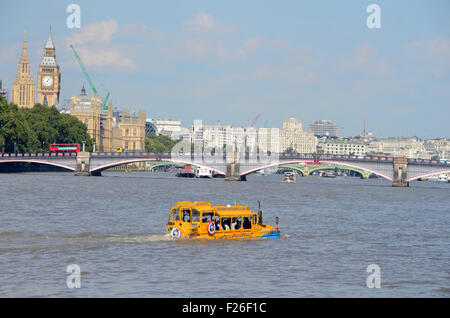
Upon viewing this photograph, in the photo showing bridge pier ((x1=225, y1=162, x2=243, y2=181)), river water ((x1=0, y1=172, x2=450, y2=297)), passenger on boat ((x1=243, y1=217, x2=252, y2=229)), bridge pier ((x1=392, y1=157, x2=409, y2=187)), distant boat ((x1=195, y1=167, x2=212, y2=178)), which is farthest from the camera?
distant boat ((x1=195, y1=167, x2=212, y2=178))

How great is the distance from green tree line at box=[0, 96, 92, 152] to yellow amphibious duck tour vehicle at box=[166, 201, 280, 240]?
98060 mm

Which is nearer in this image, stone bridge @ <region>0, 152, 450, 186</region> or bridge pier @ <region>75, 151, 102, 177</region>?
stone bridge @ <region>0, 152, 450, 186</region>

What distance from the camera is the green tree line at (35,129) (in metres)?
139

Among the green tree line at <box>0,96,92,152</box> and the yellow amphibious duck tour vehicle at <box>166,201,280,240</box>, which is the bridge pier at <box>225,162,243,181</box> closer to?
the green tree line at <box>0,96,92,152</box>

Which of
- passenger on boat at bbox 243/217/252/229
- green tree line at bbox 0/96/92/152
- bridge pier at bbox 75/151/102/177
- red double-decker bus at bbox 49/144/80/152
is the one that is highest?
green tree line at bbox 0/96/92/152

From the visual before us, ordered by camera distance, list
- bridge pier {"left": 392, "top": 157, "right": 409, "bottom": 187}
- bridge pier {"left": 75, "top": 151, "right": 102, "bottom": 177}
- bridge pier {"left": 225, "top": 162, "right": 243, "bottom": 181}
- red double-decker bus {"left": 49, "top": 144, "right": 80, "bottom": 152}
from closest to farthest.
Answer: bridge pier {"left": 392, "top": 157, "right": 409, "bottom": 187}, bridge pier {"left": 75, "top": 151, "right": 102, "bottom": 177}, bridge pier {"left": 225, "top": 162, "right": 243, "bottom": 181}, red double-decker bus {"left": 49, "top": 144, "right": 80, "bottom": 152}

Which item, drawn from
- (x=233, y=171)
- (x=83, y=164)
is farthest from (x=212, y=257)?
(x=83, y=164)

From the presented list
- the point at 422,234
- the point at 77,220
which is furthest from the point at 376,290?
the point at 77,220

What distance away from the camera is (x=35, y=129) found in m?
157

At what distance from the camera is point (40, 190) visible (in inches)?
3273

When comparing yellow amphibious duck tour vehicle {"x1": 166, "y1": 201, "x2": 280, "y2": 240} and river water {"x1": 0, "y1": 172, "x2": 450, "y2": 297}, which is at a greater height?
yellow amphibious duck tour vehicle {"x1": 166, "y1": 201, "x2": 280, "y2": 240}

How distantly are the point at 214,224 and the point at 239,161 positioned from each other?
94863 millimetres

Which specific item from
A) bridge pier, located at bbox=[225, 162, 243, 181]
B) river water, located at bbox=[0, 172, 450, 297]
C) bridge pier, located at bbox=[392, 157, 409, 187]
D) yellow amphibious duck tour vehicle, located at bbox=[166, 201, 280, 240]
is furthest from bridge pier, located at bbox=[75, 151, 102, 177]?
yellow amphibious duck tour vehicle, located at bbox=[166, 201, 280, 240]

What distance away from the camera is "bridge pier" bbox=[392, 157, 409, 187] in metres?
127
